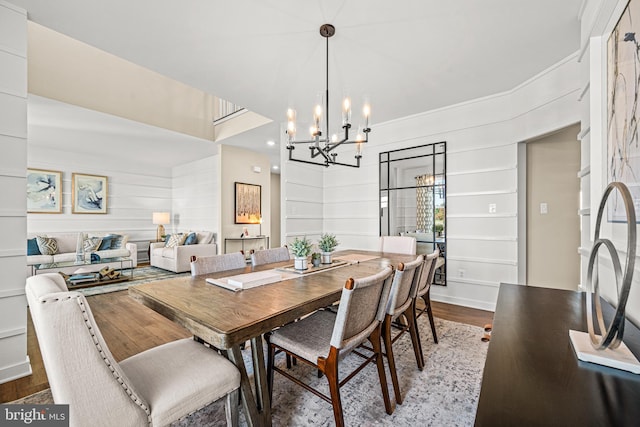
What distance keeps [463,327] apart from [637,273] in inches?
77.8

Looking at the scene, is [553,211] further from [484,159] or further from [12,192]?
[12,192]

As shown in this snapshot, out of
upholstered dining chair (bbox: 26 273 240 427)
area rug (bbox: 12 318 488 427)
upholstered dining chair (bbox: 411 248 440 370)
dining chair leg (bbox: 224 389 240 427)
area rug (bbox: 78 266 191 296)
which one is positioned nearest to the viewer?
upholstered dining chair (bbox: 26 273 240 427)

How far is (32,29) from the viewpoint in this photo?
3299 mm

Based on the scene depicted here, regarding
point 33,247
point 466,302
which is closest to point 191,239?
point 33,247

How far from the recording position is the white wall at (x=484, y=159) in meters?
2.74

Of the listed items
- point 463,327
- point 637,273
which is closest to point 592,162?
point 637,273

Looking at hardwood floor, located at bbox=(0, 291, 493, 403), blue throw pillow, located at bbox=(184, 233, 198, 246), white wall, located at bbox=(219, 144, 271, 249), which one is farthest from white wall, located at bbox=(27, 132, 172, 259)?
hardwood floor, located at bbox=(0, 291, 493, 403)

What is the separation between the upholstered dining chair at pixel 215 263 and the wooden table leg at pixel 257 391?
0.82m

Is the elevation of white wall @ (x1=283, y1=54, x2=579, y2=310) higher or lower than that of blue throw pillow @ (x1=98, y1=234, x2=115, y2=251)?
higher

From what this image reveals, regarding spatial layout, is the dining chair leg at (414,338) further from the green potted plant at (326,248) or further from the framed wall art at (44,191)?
the framed wall art at (44,191)

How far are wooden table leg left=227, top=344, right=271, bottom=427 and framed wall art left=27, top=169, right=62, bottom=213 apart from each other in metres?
6.58

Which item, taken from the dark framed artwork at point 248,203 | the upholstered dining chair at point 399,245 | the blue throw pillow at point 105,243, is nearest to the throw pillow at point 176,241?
the blue throw pillow at point 105,243

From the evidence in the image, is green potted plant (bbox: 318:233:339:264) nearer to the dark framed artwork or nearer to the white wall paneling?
the white wall paneling

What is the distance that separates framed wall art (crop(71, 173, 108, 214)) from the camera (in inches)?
228
